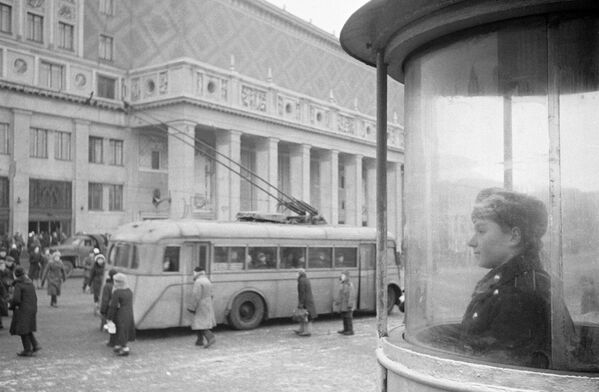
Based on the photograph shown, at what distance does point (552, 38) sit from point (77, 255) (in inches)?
1210

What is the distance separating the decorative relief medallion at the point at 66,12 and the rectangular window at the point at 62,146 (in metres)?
7.32

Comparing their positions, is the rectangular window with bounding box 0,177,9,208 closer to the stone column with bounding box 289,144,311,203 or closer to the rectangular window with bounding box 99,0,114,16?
the rectangular window with bounding box 99,0,114,16

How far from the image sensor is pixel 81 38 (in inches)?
1617

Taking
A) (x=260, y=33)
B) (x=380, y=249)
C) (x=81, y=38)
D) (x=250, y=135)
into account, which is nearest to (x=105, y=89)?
(x=81, y=38)

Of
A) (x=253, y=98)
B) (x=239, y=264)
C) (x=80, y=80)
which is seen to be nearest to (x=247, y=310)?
(x=239, y=264)

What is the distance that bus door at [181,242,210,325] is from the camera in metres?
15.1

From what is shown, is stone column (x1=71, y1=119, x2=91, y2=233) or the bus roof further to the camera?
stone column (x1=71, y1=119, x2=91, y2=233)

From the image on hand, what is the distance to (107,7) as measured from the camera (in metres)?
43.0

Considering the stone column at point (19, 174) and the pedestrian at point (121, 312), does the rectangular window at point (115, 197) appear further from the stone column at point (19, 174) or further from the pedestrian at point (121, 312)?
the pedestrian at point (121, 312)

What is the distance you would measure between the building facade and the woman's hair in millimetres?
29242

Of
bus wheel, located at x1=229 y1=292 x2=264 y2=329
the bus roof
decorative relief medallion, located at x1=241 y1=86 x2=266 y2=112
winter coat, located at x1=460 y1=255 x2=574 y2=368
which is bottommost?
bus wheel, located at x1=229 y1=292 x2=264 y2=329

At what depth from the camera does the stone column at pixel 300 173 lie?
5016 cm

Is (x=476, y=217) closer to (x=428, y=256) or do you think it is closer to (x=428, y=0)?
(x=428, y=256)

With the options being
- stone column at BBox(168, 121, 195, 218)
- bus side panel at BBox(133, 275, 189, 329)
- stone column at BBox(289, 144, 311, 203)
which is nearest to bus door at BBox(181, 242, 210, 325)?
bus side panel at BBox(133, 275, 189, 329)
